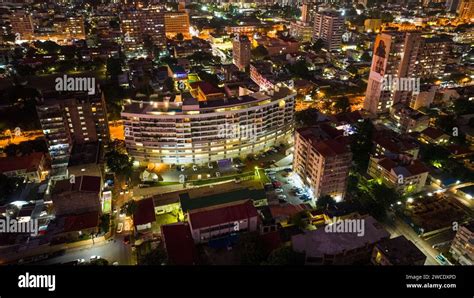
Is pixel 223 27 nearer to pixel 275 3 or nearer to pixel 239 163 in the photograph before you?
pixel 275 3

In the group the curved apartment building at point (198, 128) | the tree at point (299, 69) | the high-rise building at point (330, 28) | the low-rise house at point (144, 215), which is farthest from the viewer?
the high-rise building at point (330, 28)

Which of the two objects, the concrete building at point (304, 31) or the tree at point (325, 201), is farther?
the concrete building at point (304, 31)

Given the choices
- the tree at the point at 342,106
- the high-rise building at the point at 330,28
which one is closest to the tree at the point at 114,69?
the tree at the point at 342,106

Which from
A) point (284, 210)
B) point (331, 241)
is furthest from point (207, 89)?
point (331, 241)

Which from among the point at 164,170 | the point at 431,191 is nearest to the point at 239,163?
the point at 164,170

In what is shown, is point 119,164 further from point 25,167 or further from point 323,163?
point 323,163

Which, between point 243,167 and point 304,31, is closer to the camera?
point 243,167

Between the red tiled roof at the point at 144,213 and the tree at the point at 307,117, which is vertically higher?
the tree at the point at 307,117

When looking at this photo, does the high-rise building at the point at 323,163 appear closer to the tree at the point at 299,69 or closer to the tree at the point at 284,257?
the tree at the point at 284,257
